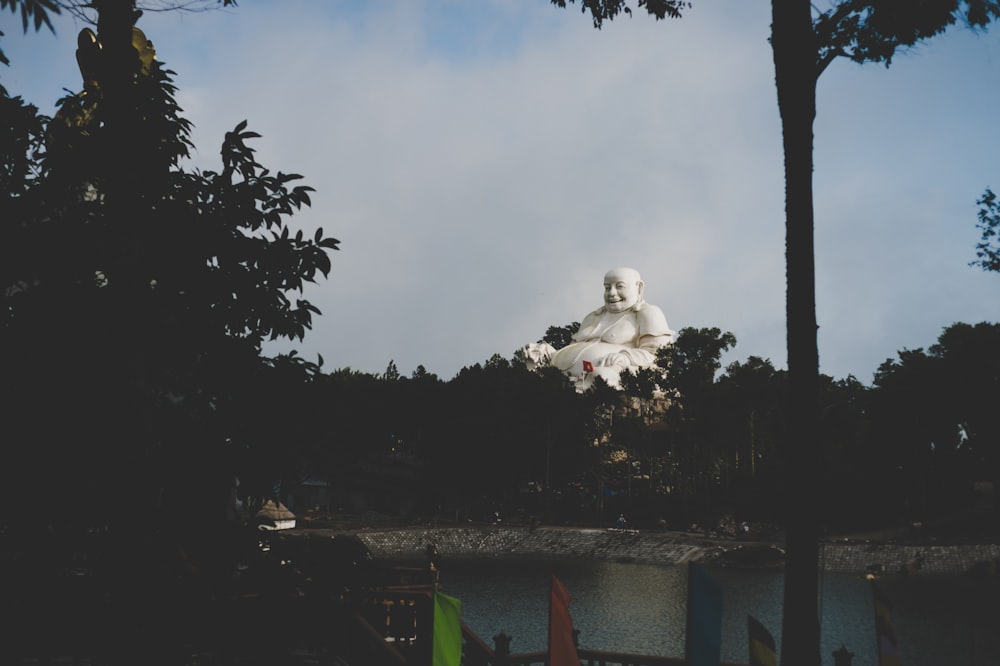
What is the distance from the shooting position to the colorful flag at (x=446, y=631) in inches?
226

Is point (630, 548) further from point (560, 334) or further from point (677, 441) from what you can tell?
point (560, 334)

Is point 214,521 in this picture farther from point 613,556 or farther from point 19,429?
point 613,556

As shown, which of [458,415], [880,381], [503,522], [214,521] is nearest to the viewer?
[214,521]

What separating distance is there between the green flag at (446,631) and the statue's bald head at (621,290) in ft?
166

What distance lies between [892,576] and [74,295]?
28713 mm

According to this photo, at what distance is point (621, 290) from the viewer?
183 feet

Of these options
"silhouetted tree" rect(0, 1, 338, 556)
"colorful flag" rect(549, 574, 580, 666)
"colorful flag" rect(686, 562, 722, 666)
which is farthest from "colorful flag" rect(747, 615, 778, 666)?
"silhouetted tree" rect(0, 1, 338, 556)

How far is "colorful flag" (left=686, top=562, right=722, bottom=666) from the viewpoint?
19.8 ft

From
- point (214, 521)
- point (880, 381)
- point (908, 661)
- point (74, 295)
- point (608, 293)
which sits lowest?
point (908, 661)

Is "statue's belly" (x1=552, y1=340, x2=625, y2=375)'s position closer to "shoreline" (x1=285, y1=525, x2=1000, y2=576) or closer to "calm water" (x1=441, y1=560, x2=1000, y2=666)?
"shoreline" (x1=285, y1=525, x2=1000, y2=576)

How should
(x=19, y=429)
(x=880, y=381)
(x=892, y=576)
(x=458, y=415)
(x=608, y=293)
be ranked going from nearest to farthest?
(x=19, y=429)
(x=892, y=576)
(x=880, y=381)
(x=458, y=415)
(x=608, y=293)

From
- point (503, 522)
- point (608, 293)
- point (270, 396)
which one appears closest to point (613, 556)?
point (503, 522)

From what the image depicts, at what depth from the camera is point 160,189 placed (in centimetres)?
596

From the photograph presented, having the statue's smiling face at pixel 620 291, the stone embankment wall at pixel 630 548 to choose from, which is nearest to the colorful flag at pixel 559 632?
the stone embankment wall at pixel 630 548
